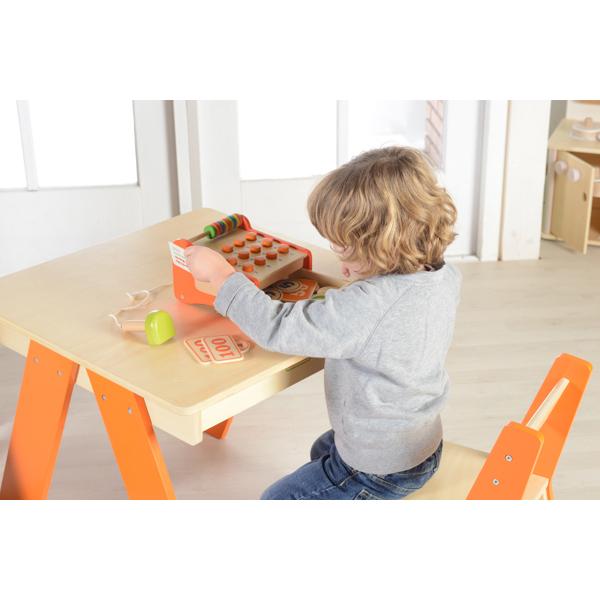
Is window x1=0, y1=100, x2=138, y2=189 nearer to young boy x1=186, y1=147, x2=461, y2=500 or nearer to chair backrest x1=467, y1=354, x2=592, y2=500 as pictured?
young boy x1=186, y1=147, x2=461, y2=500

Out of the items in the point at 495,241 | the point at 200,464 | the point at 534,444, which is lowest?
the point at 200,464

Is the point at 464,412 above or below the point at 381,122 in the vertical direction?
below

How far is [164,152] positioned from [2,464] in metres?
1.16

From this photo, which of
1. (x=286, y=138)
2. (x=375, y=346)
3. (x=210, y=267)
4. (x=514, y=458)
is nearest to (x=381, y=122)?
(x=286, y=138)

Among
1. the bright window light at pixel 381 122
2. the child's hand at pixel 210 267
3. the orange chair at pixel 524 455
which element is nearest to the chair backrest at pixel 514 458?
the orange chair at pixel 524 455

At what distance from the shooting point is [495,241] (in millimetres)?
2998

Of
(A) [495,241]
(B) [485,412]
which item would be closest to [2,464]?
(B) [485,412]

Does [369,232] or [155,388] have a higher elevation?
[369,232]

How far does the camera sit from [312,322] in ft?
4.11

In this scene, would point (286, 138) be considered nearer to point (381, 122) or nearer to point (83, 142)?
point (381, 122)

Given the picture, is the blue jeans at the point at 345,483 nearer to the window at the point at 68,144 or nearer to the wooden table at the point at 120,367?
the wooden table at the point at 120,367

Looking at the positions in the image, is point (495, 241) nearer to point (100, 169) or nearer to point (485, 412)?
point (485, 412)

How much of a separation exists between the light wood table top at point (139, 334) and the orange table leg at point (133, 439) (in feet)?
0.11

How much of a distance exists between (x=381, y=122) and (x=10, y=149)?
3.64 ft
